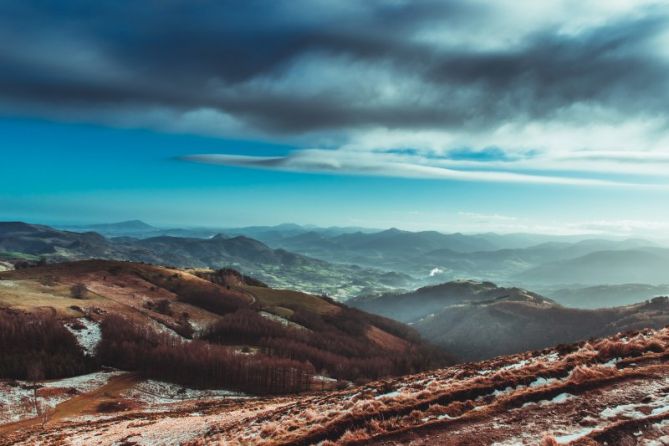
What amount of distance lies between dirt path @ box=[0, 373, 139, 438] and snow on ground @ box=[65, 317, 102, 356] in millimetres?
38493

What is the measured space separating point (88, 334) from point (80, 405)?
312ft

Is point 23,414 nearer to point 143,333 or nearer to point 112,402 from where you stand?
point 112,402

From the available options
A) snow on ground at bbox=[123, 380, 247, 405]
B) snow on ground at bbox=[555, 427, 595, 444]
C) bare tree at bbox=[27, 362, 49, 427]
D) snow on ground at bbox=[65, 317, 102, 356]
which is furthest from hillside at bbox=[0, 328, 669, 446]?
snow on ground at bbox=[65, 317, 102, 356]

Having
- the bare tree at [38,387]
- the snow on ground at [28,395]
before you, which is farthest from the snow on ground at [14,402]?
the bare tree at [38,387]

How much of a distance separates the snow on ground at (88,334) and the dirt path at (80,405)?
38.5 metres

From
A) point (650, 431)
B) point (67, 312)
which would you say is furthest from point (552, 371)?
point (67, 312)

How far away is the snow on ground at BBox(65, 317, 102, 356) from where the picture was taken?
547 feet

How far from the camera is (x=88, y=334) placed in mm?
177875

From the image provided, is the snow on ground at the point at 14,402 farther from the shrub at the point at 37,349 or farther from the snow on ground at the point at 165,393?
the snow on ground at the point at 165,393

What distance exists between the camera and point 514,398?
23344mm

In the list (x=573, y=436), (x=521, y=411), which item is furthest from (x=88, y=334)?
(x=573, y=436)

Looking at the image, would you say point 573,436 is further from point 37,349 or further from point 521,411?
point 37,349

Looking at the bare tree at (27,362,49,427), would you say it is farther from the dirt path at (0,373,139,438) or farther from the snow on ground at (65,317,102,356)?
the snow on ground at (65,317,102,356)

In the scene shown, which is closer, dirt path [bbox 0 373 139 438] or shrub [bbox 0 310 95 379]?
dirt path [bbox 0 373 139 438]
